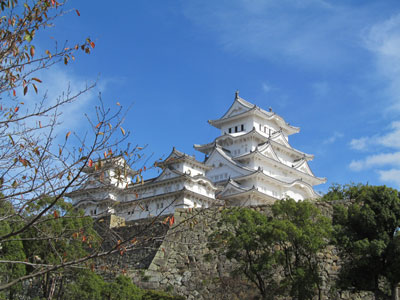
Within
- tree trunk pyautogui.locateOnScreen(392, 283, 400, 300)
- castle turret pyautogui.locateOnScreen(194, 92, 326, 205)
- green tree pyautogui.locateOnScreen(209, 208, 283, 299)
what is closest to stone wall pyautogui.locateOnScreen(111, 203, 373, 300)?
green tree pyautogui.locateOnScreen(209, 208, 283, 299)

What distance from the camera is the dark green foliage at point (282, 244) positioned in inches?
571

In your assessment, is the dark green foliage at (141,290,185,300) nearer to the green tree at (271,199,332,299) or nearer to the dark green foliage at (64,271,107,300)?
the dark green foliage at (64,271,107,300)

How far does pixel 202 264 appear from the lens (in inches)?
743

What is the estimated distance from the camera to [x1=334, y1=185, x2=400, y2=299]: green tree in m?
12.9

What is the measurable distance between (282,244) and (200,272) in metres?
4.48

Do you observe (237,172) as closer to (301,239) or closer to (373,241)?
(301,239)

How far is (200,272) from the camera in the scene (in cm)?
1862

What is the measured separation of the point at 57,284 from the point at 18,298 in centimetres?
149

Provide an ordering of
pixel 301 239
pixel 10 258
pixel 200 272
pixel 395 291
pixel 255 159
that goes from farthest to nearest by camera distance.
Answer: pixel 255 159 → pixel 200 272 → pixel 10 258 → pixel 301 239 → pixel 395 291

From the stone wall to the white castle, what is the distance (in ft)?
45.2

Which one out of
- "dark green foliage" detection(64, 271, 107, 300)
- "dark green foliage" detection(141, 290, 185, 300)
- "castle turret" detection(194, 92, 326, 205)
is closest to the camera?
"dark green foliage" detection(64, 271, 107, 300)

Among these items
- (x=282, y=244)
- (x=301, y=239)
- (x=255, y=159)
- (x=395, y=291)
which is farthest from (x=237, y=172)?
(x=395, y=291)

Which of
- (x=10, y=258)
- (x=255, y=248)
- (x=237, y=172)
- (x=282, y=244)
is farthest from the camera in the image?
(x=237, y=172)

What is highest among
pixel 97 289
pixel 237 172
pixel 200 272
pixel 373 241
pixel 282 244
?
pixel 237 172
